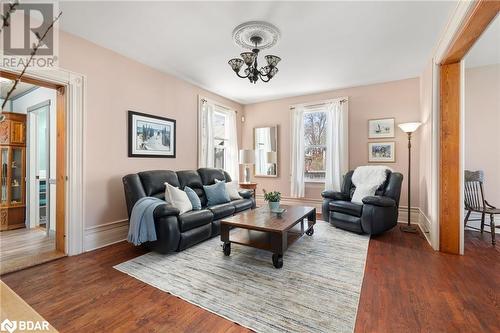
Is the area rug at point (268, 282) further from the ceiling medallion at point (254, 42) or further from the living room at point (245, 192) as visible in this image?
the ceiling medallion at point (254, 42)

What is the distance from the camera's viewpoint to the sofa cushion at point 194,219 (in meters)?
2.95

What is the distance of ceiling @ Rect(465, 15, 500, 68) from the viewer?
2.89m

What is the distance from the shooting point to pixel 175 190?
3340 millimetres

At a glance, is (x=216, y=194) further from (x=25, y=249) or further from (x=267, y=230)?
(x=25, y=249)

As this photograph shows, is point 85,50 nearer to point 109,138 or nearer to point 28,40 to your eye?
point 28,40

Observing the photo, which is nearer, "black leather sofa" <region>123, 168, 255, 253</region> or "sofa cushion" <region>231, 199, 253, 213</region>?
"black leather sofa" <region>123, 168, 255, 253</region>

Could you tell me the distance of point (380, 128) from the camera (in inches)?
182

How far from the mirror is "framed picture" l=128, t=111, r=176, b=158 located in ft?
7.55

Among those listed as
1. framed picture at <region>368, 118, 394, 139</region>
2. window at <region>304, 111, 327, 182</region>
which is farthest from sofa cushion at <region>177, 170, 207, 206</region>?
framed picture at <region>368, 118, 394, 139</region>

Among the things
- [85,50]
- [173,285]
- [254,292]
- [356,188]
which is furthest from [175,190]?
[356,188]

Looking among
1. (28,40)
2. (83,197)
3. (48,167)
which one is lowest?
(83,197)

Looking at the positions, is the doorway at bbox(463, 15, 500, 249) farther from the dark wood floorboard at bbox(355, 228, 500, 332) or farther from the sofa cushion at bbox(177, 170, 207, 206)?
the sofa cushion at bbox(177, 170, 207, 206)

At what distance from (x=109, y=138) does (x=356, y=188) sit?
12.8 ft

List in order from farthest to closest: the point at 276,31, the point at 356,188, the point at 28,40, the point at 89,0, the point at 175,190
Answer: the point at 356,188
the point at 175,190
the point at 276,31
the point at 28,40
the point at 89,0
